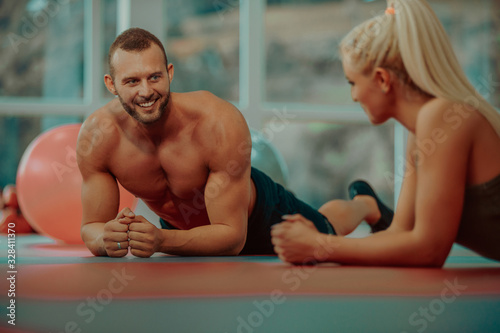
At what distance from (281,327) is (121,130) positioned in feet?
2.10

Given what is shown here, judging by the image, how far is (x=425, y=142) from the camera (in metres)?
0.95

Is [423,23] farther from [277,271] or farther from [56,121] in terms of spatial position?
[56,121]

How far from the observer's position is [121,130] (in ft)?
4.01

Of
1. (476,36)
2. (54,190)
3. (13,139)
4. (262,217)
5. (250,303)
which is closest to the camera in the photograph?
(250,303)

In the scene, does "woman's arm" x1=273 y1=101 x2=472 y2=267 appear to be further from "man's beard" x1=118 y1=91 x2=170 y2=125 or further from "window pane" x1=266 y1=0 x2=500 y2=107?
"window pane" x1=266 y1=0 x2=500 y2=107

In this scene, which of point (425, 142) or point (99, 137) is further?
point (99, 137)

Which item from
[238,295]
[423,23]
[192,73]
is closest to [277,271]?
[238,295]

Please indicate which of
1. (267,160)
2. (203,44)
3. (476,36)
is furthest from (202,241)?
(476,36)

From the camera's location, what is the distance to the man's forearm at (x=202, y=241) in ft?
3.85

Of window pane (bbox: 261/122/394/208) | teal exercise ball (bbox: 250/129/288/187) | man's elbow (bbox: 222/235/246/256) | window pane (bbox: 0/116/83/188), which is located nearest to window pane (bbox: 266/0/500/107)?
window pane (bbox: 261/122/394/208)

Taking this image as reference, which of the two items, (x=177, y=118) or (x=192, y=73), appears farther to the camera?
(x=192, y=73)

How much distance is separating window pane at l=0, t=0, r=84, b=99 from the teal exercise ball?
1.81 meters

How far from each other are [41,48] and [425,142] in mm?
3117

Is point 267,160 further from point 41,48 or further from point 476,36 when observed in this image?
point 476,36
